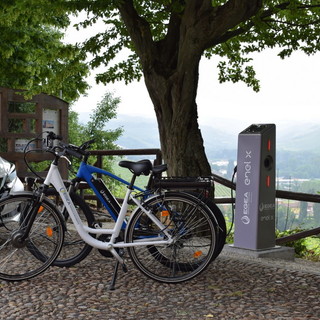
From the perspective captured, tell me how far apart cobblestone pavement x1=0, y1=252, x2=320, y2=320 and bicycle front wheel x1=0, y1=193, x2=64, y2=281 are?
0.18 meters

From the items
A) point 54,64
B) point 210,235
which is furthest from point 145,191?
point 54,64

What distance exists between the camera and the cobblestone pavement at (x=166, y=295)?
514 centimetres

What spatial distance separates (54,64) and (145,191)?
22.1 m

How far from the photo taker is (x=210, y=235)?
607 centimetres

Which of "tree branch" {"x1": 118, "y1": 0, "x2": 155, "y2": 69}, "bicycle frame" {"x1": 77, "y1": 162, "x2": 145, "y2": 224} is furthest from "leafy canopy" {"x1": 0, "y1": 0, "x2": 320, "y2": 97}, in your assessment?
"bicycle frame" {"x1": 77, "y1": 162, "x2": 145, "y2": 224}

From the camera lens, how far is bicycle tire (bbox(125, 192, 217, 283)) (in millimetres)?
5996

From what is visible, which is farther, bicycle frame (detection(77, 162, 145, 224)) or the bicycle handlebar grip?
bicycle frame (detection(77, 162, 145, 224))

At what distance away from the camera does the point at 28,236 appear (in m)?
6.34

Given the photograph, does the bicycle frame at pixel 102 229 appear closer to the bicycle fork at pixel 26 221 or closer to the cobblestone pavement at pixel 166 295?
the bicycle fork at pixel 26 221

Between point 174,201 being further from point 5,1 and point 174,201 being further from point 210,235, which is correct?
point 5,1

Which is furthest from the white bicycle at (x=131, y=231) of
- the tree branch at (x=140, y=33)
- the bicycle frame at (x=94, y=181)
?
the tree branch at (x=140, y=33)

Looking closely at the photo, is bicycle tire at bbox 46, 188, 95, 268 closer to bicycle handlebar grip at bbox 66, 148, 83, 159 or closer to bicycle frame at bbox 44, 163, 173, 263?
bicycle frame at bbox 44, 163, 173, 263

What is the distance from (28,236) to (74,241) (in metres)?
0.51

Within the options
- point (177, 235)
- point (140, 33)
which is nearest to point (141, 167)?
point (177, 235)
